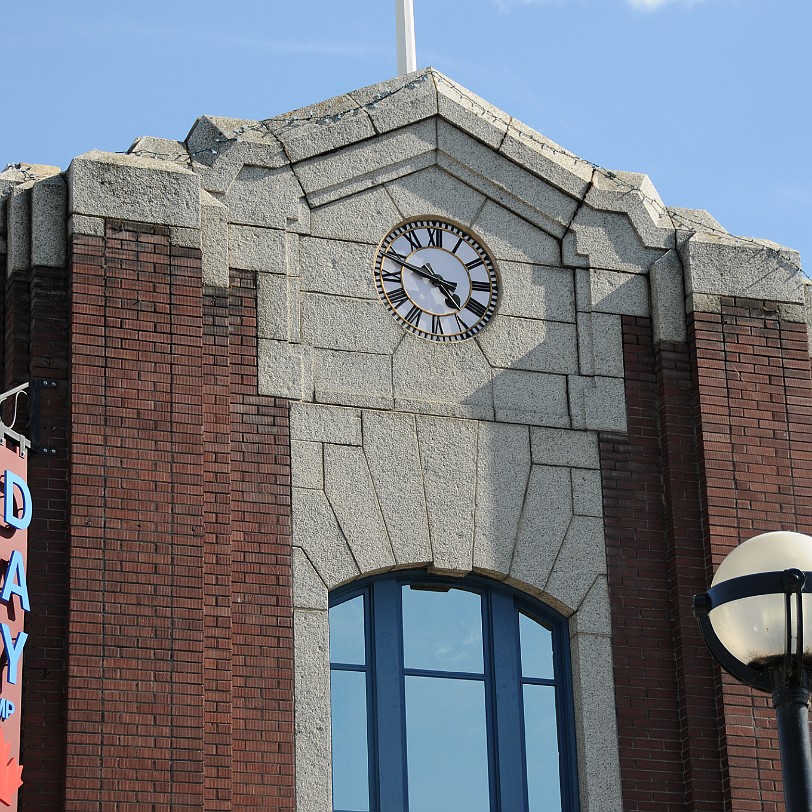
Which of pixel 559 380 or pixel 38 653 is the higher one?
pixel 559 380

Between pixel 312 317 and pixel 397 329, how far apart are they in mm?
763

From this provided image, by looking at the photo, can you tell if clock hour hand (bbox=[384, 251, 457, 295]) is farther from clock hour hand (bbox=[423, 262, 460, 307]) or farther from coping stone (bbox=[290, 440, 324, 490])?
coping stone (bbox=[290, 440, 324, 490])

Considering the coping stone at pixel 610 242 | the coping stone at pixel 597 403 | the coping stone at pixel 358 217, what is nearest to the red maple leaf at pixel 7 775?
the coping stone at pixel 358 217

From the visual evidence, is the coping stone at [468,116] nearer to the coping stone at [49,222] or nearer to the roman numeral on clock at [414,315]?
the roman numeral on clock at [414,315]

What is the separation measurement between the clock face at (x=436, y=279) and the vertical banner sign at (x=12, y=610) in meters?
3.87

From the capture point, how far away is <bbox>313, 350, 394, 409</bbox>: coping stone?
15992mm

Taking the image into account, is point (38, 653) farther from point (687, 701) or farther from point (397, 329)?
point (687, 701)

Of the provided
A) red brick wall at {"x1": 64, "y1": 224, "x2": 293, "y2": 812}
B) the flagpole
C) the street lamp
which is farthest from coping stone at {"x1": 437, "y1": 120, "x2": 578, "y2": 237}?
the street lamp

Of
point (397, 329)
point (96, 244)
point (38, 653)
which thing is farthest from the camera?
point (397, 329)

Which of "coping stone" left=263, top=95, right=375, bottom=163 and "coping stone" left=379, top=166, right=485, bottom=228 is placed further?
"coping stone" left=379, top=166, right=485, bottom=228

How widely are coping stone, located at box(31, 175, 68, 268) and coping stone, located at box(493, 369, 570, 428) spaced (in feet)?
12.8

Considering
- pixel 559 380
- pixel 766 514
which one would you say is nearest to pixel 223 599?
pixel 559 380

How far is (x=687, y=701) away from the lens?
15.7m

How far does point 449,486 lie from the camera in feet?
52.4
